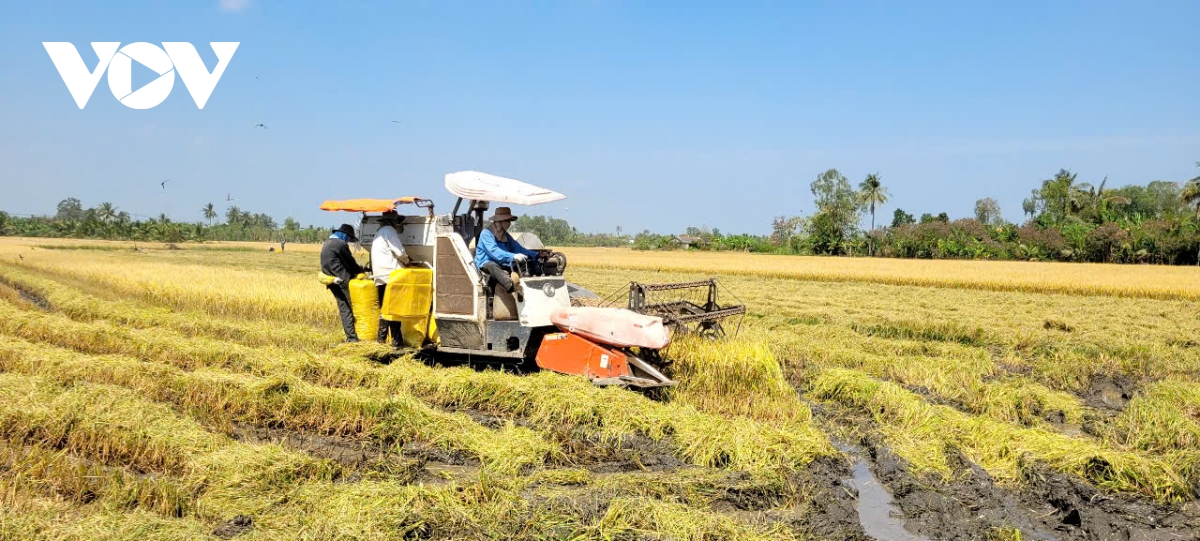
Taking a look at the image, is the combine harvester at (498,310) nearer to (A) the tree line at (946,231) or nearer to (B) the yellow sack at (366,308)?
(B) the yellow sack at (366,308)

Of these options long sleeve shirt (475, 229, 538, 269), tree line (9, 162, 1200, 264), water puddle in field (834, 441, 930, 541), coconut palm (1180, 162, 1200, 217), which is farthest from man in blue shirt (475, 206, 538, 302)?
coconut palm (1180, 162, 1200, 217)

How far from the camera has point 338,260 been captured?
349 inches

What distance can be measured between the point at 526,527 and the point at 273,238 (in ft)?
292

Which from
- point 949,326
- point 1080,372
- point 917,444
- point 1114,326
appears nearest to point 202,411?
point 917,444

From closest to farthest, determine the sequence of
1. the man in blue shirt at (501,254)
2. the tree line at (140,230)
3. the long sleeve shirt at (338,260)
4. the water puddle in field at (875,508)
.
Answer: the water puddle in field at (875,508) < the man in blue shirt at (501,254) < the long sleeve shirt at (338,260) < the tree line at (140,230)

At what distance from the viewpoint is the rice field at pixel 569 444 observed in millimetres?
4262

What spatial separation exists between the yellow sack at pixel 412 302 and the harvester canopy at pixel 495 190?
1.00 m

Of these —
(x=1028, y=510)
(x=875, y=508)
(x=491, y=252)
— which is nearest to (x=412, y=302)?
(x=491, y=252)

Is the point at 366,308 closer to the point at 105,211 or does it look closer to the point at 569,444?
the point at 569,444

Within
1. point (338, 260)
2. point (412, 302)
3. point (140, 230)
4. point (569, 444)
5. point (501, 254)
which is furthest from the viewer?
point (140, 230)

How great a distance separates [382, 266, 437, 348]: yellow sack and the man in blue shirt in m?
0.72

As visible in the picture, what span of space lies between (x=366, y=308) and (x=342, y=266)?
684 mm

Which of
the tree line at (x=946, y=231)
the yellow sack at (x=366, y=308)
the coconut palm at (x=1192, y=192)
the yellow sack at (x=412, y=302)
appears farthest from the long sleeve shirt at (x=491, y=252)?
the coconut palm at (x=1192, y=192)

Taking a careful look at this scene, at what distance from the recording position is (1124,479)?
5.11 meters
